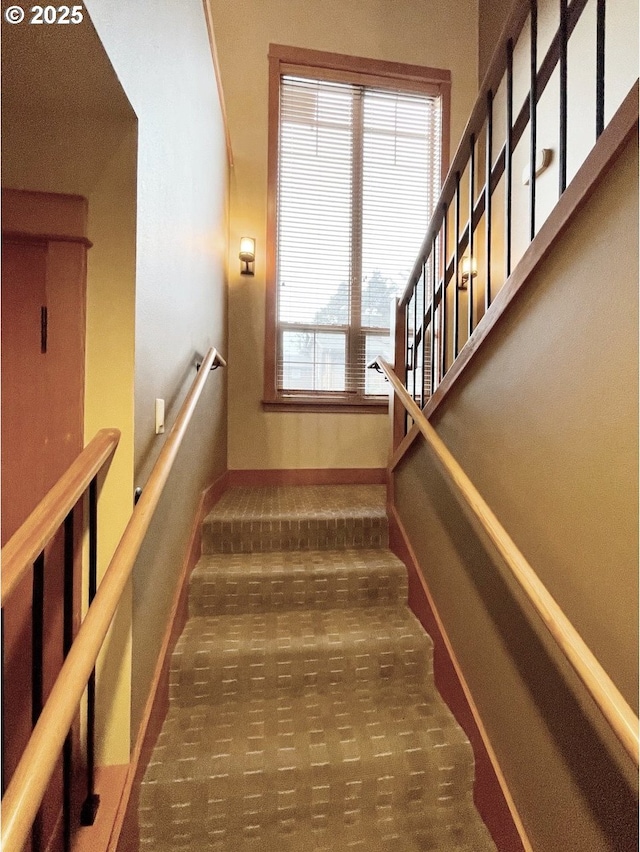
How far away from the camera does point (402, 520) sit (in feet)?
6.66

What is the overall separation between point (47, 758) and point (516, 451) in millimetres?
1279

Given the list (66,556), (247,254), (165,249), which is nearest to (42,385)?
(66,556)

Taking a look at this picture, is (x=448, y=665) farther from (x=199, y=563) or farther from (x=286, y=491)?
(x=286, y=491)

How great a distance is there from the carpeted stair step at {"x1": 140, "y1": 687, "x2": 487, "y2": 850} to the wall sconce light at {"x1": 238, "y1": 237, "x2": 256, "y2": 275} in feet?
9.09

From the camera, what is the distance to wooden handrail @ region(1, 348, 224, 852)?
1.83ft

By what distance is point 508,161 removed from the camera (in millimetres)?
1300

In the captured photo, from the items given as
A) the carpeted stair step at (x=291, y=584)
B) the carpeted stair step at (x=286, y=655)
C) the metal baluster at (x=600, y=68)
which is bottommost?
the carpeted stair step at (x=286, y=655)

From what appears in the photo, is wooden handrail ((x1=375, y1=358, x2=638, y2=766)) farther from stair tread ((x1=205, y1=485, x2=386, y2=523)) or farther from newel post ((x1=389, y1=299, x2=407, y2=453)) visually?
stair tread ((x1=205, y1=485, x2=386, y2=523))

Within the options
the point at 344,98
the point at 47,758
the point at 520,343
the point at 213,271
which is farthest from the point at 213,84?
the point at 47,758

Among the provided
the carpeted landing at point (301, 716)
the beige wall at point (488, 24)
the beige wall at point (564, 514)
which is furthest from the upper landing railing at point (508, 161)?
the carpeted landing at point (301, 716)

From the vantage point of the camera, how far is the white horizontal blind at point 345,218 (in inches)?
124

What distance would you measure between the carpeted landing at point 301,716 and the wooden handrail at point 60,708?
Answer: 0.78 m

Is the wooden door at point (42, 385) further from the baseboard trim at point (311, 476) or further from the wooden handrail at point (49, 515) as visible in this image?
the baseboard trim at point (311, 476)

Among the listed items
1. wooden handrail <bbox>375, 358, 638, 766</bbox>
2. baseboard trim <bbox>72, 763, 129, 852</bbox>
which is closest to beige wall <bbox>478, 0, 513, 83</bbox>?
wooden handrail <bbox>375, 358, 638, 766</bbox>
